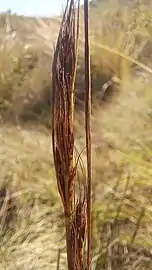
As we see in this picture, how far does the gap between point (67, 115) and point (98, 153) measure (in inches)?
53.4

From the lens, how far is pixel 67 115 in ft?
2.09

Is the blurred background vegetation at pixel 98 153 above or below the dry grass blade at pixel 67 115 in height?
below

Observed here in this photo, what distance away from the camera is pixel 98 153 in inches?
78.2

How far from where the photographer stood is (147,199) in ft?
5.35

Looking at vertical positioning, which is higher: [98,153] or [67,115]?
[67,115]

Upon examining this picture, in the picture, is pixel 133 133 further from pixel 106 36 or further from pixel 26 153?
pixel 106 36

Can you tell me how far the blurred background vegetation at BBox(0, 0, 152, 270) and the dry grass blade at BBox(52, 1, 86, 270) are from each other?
1.28 feet

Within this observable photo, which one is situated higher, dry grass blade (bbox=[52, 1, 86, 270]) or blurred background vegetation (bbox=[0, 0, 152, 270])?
dry grass blade (bbox=[52, 1, 86, 270])

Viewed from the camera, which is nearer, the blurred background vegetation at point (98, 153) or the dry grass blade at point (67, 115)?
the dry grass blade at point (67, 115)

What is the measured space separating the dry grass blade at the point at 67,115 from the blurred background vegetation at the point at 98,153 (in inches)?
15.3

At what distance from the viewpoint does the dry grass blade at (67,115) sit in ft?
2.07

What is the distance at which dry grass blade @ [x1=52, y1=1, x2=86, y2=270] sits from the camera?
0.63m

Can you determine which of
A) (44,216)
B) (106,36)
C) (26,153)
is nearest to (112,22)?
(106,36)

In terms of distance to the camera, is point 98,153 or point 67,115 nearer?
point 67,115
